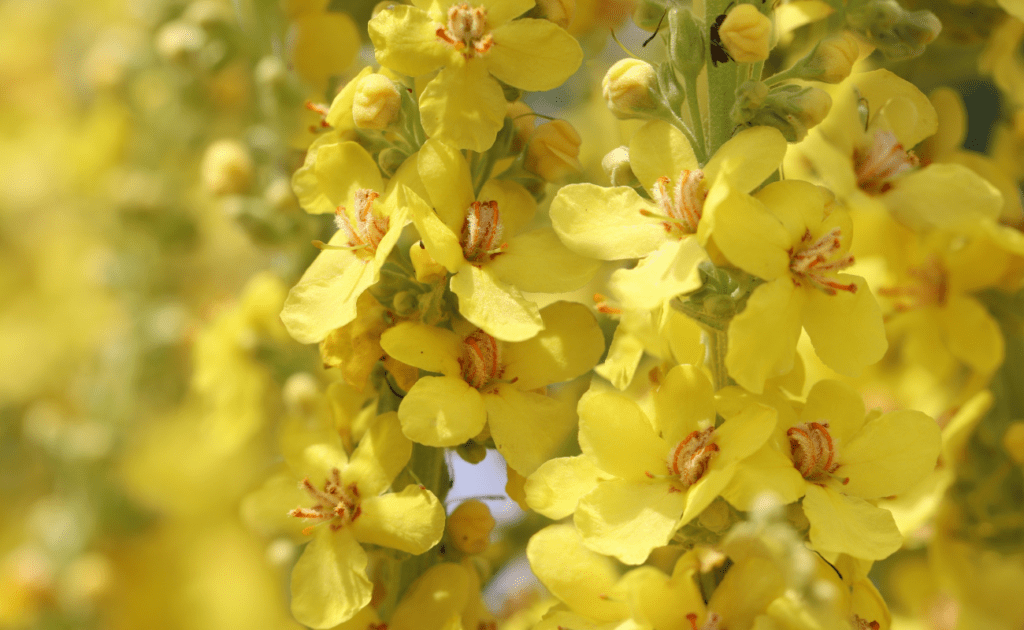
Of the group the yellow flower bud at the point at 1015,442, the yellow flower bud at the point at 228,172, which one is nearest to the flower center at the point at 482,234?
the yellow flower bud at the point at 228,172

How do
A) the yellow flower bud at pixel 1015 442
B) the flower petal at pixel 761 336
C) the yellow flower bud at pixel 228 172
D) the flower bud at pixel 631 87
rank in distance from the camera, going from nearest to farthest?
the flower petal at pixel 761 336
the flower bud at pixel 631 87
the yellow flower bud at pixel 1015 442
the yellow flower bud at pixel 228 172

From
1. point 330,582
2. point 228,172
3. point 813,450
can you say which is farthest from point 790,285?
point 228,172

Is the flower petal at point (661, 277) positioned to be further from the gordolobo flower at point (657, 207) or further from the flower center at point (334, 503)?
the flower center at point (334, 503)

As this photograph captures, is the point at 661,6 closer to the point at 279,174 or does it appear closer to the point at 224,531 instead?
the point at 279,174

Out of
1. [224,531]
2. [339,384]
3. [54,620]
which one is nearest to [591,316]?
[339,384]

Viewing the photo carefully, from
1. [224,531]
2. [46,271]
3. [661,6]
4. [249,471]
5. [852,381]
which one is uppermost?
[661,6]

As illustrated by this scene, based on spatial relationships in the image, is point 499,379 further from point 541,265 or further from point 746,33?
point 746,33

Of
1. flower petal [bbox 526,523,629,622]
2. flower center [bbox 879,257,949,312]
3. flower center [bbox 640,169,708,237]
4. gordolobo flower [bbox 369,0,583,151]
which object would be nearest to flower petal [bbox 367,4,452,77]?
gordolobo flower [bbox 369,0,583,151]
